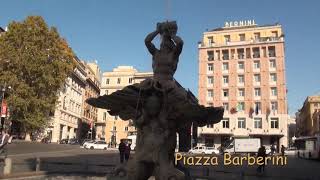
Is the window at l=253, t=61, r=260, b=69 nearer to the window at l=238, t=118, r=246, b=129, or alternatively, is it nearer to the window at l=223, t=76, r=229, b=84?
the window at l=223, t=76, r=229, b=84

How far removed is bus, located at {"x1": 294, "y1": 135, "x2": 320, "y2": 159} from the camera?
44875 millimetres

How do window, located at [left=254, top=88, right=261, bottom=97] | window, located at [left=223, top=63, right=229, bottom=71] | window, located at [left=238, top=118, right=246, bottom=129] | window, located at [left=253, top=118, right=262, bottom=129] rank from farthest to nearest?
window, located at [left=223, top=63, right=229, bottom=71], window, located at [left=254, top=88, right=261, bottom=97], window, located at [left=238, top=118, right=246, bottom=129], window, located at [left=253, top=118, right=262, bottom=129]

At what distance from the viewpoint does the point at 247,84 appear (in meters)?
75.1

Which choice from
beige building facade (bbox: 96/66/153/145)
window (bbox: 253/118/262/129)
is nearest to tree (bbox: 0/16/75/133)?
window (bbox: 253/118/262/129)

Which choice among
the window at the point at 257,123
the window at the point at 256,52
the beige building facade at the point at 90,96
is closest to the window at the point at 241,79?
the window at the point at 256,52

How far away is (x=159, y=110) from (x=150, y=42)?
1.67 m

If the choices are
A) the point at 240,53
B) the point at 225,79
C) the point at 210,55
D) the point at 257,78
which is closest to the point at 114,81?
the point at 210,55

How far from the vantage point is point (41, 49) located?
51.6 m

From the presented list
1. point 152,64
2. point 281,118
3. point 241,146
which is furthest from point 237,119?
point 152,64

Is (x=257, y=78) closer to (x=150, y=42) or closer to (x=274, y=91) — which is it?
(x=274, y=91)

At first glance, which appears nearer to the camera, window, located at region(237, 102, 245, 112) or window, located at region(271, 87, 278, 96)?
window, located at region(271, 87, 278, 96)

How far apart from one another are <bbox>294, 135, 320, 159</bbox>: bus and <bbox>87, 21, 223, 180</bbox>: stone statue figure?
3869 centimetres

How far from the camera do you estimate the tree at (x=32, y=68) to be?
48156 mm

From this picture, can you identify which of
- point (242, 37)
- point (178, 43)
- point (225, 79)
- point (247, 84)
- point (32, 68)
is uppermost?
point (242, 37)
